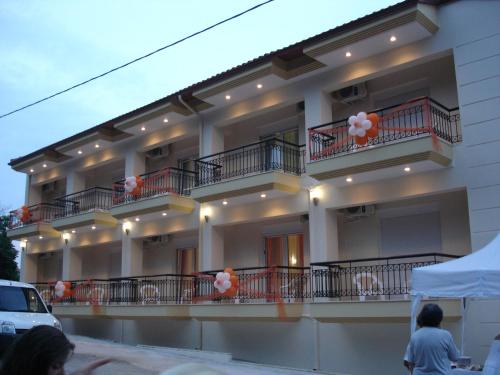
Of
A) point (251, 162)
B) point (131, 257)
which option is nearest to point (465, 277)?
point (251, 162)

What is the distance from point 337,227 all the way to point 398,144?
396 centimetres

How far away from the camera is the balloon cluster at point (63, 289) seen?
2241 centimetres

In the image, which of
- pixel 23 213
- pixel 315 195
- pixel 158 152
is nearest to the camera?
pixel 315 195

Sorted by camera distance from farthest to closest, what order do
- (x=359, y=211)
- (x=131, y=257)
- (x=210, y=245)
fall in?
(x=131, y=257) → (x=210, y=245) → (x=359, y=211)

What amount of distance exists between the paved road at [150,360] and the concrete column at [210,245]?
276cm

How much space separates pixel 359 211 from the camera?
16.5 meters

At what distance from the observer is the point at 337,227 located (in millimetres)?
16906

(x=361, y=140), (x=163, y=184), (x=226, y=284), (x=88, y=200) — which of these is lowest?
(x=226, y=284)

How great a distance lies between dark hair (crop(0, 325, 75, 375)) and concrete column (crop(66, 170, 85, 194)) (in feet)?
79.4

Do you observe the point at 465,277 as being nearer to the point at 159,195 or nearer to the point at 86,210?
the point at 159,195

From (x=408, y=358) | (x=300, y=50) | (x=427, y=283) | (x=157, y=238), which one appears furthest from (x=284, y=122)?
(x=408, y=358)

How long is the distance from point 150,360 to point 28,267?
15.6 meters

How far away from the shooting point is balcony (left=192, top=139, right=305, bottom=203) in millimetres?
16625

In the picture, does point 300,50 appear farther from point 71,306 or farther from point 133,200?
point 71,306
